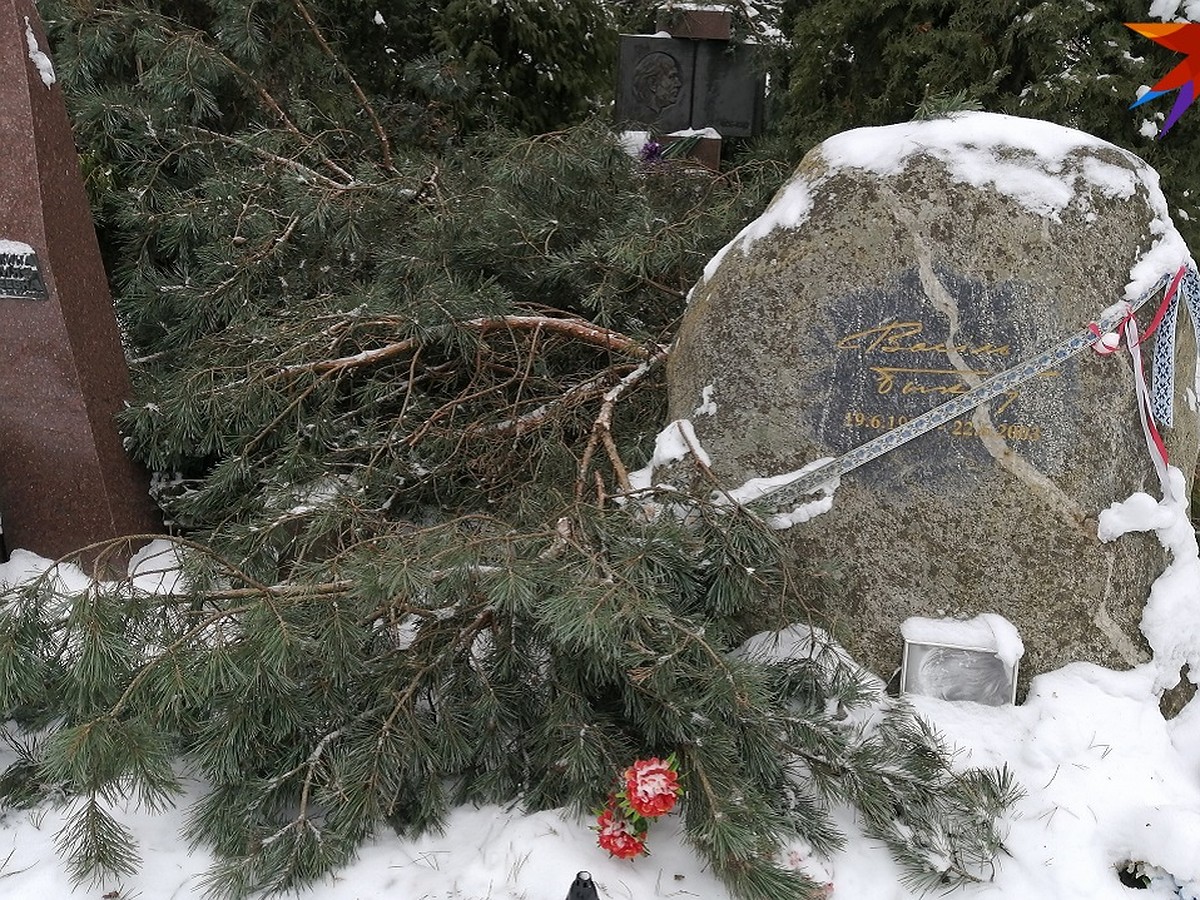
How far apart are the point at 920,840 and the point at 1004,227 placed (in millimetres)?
1343

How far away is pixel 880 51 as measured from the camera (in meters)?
4.44

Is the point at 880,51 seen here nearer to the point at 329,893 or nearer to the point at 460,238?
the point at 460,238

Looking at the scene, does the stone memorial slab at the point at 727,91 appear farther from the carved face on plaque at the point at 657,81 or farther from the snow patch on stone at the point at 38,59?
the snow patch on stone at the point at 38,59

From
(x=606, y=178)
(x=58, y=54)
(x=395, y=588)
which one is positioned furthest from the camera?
(x=58, y=54)

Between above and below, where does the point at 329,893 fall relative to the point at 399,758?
below

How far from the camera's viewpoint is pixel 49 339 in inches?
116

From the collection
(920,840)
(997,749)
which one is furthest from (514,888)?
(997,749)

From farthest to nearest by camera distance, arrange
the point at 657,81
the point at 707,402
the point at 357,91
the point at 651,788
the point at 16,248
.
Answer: the point at 657,81 → the point at 357,91 → the point at 16,248 → the point at 707,402 → the point at 651,788

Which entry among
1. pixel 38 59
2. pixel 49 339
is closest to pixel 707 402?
pixel 49 339

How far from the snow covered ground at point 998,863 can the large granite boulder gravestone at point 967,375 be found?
0.19 metres

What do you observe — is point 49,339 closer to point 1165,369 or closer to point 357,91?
point 357,91
